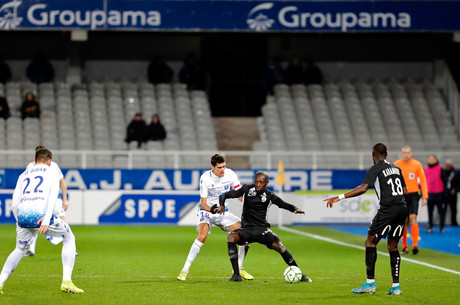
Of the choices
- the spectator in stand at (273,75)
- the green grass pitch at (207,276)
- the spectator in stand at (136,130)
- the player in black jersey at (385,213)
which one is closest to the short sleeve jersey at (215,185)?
the green grass pitch at (207,276)

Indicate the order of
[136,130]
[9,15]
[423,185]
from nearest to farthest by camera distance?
[423,185], [136,130], [9,15]

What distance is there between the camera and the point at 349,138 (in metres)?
30.8

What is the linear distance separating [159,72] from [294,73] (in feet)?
17.4

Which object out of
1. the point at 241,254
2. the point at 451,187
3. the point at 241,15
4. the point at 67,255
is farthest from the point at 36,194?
the point at 241,15

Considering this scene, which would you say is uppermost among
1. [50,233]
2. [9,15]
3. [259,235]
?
[9,15]

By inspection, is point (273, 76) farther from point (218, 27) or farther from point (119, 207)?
point (119, 207)

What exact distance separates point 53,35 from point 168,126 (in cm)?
764

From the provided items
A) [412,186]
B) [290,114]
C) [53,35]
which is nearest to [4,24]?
[53,35]

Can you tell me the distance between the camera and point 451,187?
25.3 metres

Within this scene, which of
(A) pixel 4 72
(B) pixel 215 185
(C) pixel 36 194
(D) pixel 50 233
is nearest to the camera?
(C) pixel 36 194

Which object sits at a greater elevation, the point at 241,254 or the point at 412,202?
the point at 412,202

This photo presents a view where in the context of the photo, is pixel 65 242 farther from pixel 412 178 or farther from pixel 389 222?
pixel 412 178

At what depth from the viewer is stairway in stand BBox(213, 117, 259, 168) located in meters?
32.0

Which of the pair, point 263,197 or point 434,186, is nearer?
point 263,197
